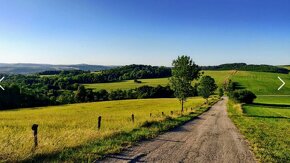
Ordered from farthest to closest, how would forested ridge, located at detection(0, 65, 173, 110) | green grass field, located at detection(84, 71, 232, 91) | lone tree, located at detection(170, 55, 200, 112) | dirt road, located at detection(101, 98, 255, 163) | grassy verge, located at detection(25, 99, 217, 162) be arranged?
green grass field, located at detection(84, 71, 232, 91) < forested ridge, located at detection(0, 65, 173, 110) < lone tree, located at detection(170, 55, 200, 112) < dirt road, located at detection(101, 98, 255, 163) < grassy verge, located at detection(25, 99, 217, 162)

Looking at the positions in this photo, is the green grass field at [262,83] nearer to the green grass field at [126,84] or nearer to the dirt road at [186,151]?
the green grass field at [126,84]

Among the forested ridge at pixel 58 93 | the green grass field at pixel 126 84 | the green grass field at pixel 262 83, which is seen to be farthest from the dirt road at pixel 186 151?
the green grass field at pixel 126 84

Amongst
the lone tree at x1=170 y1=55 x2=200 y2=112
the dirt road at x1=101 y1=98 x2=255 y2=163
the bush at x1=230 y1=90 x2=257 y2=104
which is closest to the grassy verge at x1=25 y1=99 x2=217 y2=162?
the dirt road at x1=101 y1=98 x2=255 y2=163

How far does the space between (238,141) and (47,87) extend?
15176 centimetres

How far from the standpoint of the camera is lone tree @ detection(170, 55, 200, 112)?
55.3 metres

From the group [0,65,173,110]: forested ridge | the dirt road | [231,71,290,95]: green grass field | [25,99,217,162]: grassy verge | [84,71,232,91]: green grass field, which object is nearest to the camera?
[25,99,217,162]: grassy verge

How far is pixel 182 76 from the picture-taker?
56219 mm

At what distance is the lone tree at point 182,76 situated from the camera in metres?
55.3

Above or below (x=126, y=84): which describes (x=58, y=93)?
below

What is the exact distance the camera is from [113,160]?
13477 mm

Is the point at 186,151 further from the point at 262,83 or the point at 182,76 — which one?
the point at 262,83

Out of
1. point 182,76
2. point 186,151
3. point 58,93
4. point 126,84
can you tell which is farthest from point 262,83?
point 186,151

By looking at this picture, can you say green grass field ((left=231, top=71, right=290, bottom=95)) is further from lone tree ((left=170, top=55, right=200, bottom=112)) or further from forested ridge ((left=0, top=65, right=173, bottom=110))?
lone tree ((left=170, top=55, right=200, bottom=112))

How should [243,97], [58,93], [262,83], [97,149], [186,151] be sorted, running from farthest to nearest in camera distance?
[262,83] < [58,93] < [243,97] < [186,151] < [97,149]
